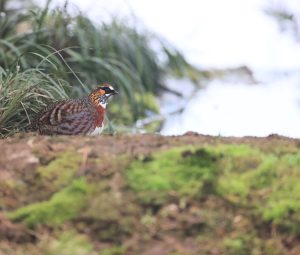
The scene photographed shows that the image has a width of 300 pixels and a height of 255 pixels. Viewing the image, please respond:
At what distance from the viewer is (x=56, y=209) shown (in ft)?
13.7

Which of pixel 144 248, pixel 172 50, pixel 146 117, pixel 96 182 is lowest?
pixel 144 248

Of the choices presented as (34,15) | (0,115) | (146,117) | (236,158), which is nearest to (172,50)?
(146,117)

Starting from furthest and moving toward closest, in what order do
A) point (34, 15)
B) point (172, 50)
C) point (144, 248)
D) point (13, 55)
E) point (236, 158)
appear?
point (172, 50)
point (34, 15)
point (13, 55)
point (236, 158)
point (144, 248)

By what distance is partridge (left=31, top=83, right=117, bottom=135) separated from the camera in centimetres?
669

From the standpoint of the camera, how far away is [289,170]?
4.44 m

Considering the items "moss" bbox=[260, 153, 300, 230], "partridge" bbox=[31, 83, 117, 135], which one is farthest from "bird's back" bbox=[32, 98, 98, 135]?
"moss" bbox=[260, 153, 300, 230]

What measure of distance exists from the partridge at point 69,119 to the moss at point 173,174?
2.25 m

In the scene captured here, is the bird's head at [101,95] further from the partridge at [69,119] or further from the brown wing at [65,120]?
the brown wing at [65,120]

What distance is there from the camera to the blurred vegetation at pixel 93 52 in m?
10.5

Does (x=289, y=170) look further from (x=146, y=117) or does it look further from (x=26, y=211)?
(x=146, y=117)

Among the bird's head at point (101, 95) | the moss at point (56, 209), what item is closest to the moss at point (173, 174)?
the moss at point (56, 209)

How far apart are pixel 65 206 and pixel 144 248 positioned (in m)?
0.49

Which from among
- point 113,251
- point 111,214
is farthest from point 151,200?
point 113,251

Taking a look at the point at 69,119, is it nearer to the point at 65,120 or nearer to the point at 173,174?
the point at 65,120
